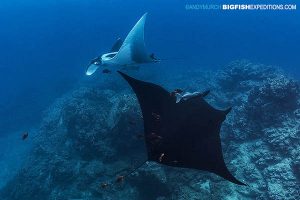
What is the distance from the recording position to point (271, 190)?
7.88 metres

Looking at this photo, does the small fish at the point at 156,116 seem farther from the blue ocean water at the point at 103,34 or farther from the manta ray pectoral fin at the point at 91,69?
the blue ocean water at the point at 103,34

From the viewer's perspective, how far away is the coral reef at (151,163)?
8016 mm

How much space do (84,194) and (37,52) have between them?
49.5m

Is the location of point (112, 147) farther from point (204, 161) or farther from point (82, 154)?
point (204, 161)

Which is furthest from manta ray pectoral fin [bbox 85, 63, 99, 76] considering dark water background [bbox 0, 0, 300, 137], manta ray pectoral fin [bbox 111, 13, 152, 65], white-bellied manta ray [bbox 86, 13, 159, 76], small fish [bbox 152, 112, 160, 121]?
dark water background [bbox 0, 0, 300, 137]

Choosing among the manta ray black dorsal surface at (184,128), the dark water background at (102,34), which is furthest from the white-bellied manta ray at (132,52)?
the dark water background at (102,34)

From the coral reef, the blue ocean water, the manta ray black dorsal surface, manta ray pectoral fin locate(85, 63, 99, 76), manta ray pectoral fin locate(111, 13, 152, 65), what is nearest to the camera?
the manta ray black dorsal surface

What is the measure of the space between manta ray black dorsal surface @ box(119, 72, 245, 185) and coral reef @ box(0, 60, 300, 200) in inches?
139

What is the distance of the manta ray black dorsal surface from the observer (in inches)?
175

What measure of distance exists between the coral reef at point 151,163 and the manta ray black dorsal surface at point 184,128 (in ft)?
11.6

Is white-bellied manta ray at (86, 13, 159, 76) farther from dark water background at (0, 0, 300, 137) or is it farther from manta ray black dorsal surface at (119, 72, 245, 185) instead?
dark water background at (0, 0, 300, 137)

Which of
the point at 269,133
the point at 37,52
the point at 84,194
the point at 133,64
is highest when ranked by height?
the point at 37,52

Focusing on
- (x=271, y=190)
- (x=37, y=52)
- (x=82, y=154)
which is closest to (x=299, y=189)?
(x=271, y=190)

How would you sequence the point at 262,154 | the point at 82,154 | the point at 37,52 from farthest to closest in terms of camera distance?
the point at 37,52 → the point at 82,154 → the point at 262,154
